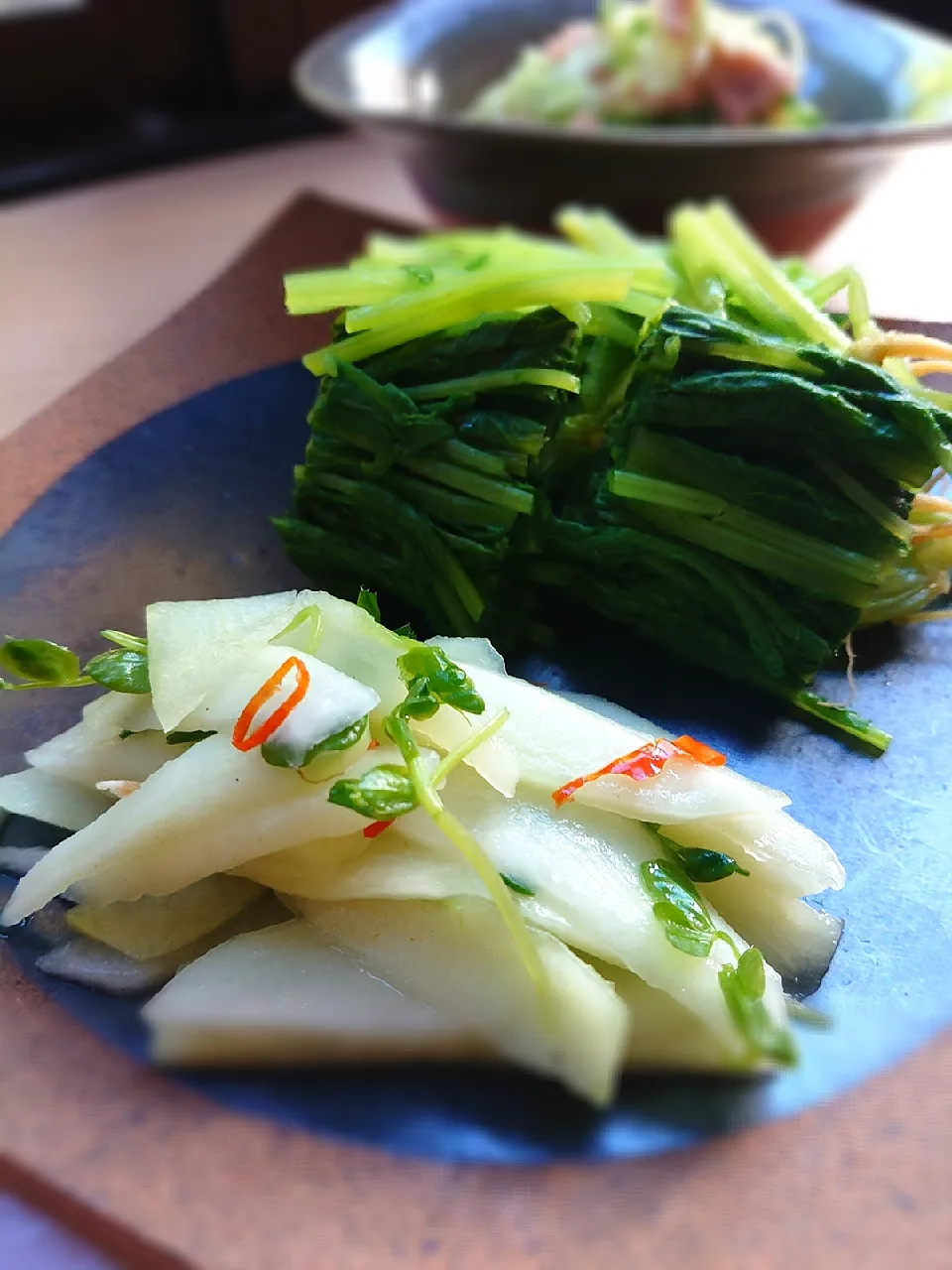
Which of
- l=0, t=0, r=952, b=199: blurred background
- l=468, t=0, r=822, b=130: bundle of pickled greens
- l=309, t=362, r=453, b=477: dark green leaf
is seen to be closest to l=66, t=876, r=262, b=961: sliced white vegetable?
l=309, t=362, r=453, b=477: dark green leaf

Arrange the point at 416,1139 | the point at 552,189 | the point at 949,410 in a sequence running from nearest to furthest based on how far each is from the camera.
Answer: the point at 416,1139 → the point at 949,410 → the point at 552,189

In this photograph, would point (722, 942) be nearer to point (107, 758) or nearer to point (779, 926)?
point (779, 926)

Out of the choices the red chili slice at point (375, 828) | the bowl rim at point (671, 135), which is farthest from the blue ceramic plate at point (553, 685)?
the bowl rim at point (671, 135)

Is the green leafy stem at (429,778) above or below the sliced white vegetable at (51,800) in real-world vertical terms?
above

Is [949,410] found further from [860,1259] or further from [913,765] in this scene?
[860,1259]

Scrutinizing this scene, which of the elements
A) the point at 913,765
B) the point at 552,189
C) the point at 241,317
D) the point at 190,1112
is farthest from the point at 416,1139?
the point at 552,189

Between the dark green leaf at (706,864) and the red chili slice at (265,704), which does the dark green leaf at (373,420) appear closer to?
the red chili slice at (265,704)

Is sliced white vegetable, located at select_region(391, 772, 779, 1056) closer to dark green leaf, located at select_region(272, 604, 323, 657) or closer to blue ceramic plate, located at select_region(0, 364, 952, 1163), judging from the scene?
blue ceramic plate, located at select_region(0, 364, 952, 1163)
